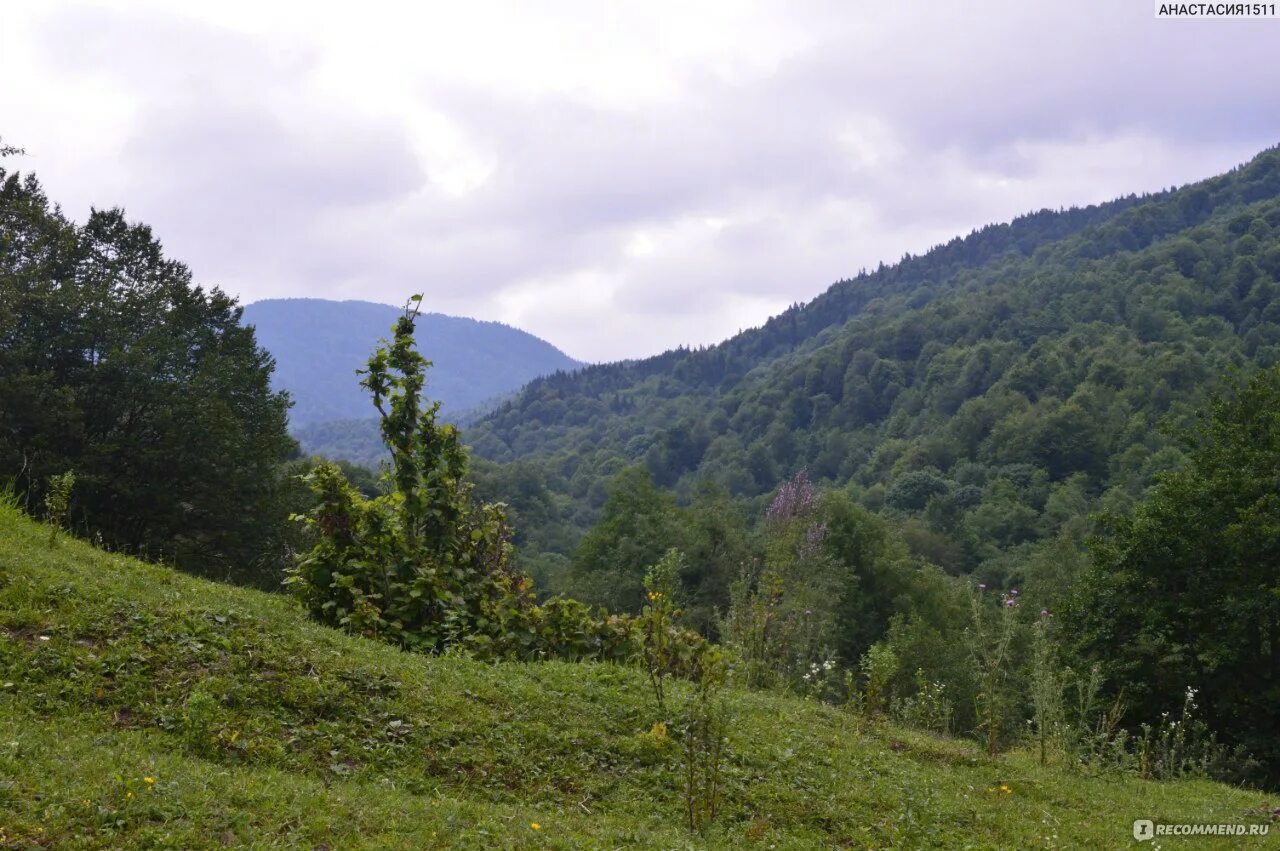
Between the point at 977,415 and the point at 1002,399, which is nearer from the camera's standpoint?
the point at 1002,399

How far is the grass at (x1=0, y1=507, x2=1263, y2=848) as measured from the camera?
183 inches

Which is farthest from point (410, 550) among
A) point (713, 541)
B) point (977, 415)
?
point (977, 415)

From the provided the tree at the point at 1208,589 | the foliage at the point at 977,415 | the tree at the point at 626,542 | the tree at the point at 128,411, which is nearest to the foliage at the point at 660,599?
the tree at the point at 1208,589

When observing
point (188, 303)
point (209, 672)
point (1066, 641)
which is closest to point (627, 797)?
point (209, 672)

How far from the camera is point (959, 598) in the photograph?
50.5 meters

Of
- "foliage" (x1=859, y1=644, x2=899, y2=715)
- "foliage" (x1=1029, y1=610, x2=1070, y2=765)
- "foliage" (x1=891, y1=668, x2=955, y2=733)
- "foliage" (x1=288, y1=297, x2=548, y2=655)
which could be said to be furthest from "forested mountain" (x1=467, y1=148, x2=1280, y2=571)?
"foliage" (x1=288, y1=297, x2=548, y2=655)

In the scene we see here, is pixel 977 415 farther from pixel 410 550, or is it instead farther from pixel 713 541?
pixel 410 550

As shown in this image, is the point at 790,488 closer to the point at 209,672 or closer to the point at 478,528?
the point at 478,528

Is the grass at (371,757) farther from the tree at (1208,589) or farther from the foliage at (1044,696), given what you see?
the tree at (1208,589)

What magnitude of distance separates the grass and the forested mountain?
64627 mm

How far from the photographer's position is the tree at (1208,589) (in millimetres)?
15195

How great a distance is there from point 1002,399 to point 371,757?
342ft

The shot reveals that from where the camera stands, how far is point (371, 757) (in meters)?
5.70

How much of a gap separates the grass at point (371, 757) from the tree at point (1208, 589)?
8926 millimetres
